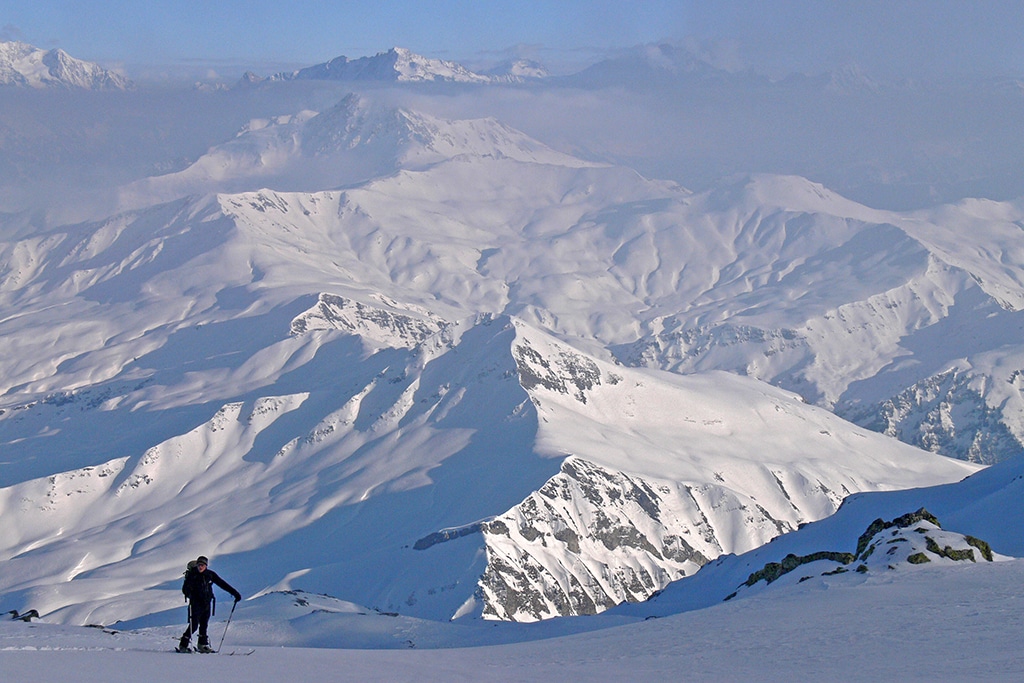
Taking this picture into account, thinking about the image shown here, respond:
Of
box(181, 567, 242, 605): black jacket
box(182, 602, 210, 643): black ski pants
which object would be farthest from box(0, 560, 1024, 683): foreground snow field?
box(181, 567, 242, 605): black jacket

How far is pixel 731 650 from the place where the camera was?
29.1 metres

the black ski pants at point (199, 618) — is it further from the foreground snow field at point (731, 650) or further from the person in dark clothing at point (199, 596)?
the foreground snow field at point (731, 650)

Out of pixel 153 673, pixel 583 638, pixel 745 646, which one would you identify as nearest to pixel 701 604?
pixel 583 638

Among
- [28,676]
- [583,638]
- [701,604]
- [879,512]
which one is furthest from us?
[879,512]

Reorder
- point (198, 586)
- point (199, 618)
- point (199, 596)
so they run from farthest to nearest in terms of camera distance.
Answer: point (199, 618)
point (199, 596)
point (198, 586)

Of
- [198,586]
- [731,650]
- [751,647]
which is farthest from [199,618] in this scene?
[751,647]

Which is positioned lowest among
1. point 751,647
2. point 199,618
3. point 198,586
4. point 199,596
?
point 751,647

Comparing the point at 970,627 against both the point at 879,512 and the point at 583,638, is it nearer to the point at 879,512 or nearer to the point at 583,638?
the point at 583,638

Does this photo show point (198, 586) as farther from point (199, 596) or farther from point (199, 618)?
point (199, 618)

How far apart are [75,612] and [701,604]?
412ft

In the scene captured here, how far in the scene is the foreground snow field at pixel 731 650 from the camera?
2409 centimetres

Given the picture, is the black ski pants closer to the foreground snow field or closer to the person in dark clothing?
the person in dark clothing

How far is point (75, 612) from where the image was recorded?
169 meters

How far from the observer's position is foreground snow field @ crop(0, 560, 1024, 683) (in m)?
24.1
